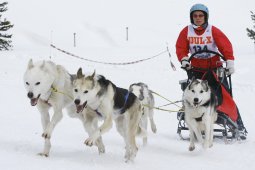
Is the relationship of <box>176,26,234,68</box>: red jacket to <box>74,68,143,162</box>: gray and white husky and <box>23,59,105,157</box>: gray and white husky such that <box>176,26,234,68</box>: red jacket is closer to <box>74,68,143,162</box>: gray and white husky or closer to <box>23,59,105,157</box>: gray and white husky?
<box>74,68,143,162</box>: gray and white husky

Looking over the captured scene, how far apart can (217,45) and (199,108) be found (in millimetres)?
1007

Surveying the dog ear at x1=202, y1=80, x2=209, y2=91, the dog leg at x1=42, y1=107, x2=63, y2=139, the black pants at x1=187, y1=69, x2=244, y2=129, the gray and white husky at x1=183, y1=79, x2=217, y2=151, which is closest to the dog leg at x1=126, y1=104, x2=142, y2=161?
the dog leg at x1=42, y1=107, x2=63, y2=139

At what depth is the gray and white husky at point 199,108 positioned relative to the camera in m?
5.78

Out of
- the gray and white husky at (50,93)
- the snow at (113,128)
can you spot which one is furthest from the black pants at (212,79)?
the gray and white husky at (50,93)

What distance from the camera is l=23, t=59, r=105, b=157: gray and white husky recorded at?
453 centimetres

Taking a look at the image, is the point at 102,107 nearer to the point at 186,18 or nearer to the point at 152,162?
the point at 152,162

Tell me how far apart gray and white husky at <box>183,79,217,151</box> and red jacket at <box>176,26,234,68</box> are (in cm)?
61

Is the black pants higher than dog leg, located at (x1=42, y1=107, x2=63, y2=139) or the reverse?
higher

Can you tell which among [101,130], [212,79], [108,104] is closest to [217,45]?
[212,79]

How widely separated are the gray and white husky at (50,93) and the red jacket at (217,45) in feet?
6.60

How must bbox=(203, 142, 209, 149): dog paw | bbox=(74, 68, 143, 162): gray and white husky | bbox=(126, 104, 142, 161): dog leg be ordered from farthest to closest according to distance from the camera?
bbox=(203, 142, 209, 149): dog paw
bbox=(126, 104, 142, 161): dog leg
bbox=(74, 68, 143, 162): gray and white husky


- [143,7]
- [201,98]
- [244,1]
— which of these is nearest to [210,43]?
[201,98]

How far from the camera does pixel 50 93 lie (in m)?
4.74

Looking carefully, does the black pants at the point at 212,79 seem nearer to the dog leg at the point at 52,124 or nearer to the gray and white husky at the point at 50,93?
the gray and white husky at the point at 50,93
